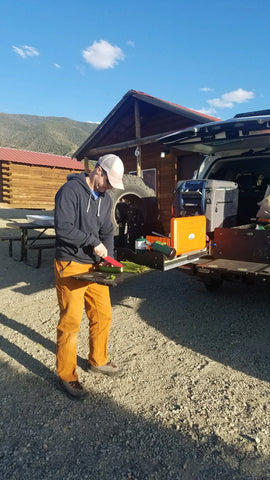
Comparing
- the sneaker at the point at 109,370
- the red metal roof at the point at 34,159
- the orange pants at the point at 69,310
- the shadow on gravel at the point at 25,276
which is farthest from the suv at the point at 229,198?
the red metal roof at the point at 34,159

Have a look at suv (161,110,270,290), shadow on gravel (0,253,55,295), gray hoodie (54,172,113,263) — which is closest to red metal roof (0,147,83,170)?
shadow on gravel (0,253,55,295)

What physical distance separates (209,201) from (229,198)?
0.57m

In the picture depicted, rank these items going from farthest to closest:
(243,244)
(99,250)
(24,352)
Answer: (243,244), (24,352), (99,250)

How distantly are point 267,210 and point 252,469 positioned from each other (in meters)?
3.10

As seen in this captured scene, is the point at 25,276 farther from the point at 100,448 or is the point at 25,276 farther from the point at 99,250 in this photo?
the point at 100,448

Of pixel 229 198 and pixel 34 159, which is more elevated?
pixel 34 159

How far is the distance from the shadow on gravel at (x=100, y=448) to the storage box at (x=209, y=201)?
103 inches

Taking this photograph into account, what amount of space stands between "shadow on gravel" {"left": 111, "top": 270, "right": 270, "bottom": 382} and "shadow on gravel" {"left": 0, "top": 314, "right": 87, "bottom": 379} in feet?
4.03

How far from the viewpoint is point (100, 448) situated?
6.51 ft

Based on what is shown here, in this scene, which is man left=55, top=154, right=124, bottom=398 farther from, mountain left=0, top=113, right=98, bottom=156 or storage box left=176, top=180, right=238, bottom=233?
mountain left=0, top=113, right=98, bottom=156

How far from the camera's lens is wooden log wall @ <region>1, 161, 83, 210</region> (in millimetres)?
Answer: 21531

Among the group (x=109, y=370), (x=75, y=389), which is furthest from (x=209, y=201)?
(x=75, y=389)

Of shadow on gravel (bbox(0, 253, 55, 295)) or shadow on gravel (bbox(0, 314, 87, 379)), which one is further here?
shadow on gravel (bbox(0, 253, 55, 295))

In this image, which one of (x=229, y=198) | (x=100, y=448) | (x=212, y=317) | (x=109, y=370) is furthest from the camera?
(x=229, y=198)
